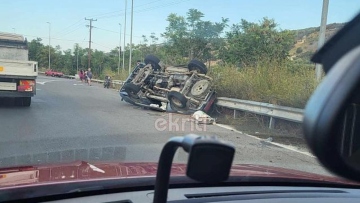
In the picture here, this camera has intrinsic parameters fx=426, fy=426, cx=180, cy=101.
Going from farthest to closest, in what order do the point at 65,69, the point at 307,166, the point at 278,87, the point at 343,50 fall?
1. the point at 65,69
2. the point at 278,87
3. the point at 307,166
4. the point at 343,50

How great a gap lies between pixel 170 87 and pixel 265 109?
390cm

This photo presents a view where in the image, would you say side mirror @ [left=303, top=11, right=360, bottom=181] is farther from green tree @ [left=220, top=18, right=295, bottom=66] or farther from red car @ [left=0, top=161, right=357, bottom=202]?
green tree @ [left=220, top=18, right=295, bottom=66]

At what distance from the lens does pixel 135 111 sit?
553 inches

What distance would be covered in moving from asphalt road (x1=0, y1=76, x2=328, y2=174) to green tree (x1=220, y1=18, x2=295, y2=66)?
20.3 ft

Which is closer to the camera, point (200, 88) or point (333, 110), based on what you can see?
point (333, 110)

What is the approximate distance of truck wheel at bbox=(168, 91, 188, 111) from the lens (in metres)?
12.9

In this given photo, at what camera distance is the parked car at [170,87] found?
13172 mm

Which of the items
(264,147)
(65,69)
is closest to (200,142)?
(264,147)

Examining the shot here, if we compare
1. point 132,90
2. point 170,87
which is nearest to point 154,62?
point 132,90

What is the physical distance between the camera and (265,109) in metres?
11.0

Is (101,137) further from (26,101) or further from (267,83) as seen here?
(26,101)

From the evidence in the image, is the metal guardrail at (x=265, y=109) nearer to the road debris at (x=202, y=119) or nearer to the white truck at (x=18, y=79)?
the road debris at (x=202, y=119)

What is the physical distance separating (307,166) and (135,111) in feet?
27.2

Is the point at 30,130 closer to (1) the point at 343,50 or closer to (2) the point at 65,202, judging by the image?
(2) the point at 65,202
